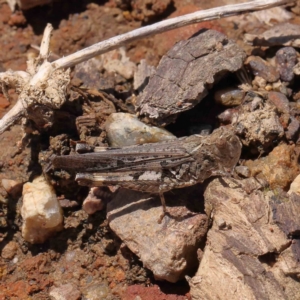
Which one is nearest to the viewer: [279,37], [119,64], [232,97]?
[232,97]

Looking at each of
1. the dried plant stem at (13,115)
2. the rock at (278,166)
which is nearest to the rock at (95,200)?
the dried plant stem at (13,115)

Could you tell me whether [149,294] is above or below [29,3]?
below

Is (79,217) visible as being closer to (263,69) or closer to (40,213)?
(40,213)

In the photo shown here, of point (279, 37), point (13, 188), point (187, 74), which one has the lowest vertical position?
point (13, 188)

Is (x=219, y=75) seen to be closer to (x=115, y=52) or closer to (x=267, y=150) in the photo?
(x=267, y=150)

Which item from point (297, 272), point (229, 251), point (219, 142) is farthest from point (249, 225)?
point (219, 142)

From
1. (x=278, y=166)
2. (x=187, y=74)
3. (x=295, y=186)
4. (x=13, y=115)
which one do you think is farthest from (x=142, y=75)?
(x=295, y=186)
